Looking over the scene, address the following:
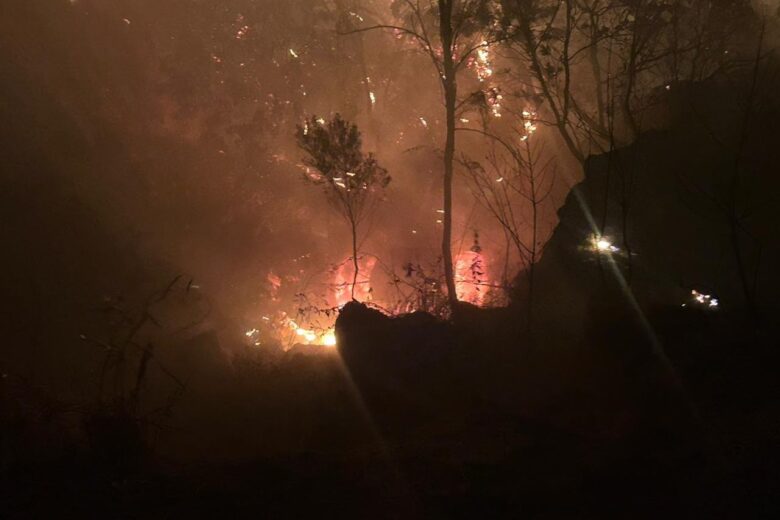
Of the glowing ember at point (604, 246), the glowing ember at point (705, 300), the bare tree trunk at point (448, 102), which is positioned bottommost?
the glowing ember at point (705, 300)

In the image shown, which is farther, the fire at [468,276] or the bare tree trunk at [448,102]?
the fire at [468,276]

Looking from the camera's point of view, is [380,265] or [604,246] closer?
[604,246]

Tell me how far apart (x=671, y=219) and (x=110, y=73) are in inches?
941

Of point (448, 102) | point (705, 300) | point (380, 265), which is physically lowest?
point (705, 300)

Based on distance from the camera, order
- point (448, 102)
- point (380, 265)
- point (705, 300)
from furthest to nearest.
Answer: point (380, 265) < point (448, 102) < point (705, 300)

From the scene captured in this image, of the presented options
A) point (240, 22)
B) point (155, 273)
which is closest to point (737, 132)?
point (155, 273)

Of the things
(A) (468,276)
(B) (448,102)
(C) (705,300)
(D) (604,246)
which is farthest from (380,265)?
(C) (705,300)

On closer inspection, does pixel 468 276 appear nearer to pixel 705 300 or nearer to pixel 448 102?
pixel 448 102

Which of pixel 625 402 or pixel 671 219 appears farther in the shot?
pixel 671 219

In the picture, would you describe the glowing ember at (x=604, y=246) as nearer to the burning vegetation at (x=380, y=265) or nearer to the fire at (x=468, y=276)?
the burning vegetation at (x=380, y=265)

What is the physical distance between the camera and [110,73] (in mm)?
25703

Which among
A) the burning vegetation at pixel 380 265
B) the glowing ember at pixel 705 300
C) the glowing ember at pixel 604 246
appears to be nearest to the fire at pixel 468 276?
the burning vegetation at pixel 380 265

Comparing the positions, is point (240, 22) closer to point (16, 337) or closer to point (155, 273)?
point (155, 273)

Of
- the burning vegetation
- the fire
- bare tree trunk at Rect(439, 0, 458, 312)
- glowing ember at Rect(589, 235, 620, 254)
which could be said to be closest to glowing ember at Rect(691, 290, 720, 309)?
the burning vegetation
